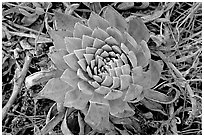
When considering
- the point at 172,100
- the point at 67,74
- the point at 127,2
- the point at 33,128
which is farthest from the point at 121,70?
the point at 33,128

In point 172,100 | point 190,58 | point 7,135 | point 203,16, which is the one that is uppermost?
point 203,16

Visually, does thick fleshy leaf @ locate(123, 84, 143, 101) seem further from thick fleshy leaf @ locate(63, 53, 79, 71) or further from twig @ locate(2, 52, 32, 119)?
twig @ locate(2, 52, 32, 119)

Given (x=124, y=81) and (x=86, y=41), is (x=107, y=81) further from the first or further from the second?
(x=86, y=41)

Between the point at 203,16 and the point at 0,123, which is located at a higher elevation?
the point at 203,16

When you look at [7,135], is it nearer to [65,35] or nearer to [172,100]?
[65,35]

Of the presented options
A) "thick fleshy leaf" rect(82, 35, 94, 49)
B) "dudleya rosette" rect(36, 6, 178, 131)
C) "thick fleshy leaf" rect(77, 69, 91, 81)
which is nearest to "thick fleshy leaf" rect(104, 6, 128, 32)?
"dudleya rosette" rect(36, 6, 178, 131)

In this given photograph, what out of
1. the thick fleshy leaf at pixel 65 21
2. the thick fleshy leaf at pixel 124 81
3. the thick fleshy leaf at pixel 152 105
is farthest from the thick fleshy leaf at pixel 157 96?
the thick fleshy leaf at pixel 65 21

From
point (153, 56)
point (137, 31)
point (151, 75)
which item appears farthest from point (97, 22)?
point (153, 56)
